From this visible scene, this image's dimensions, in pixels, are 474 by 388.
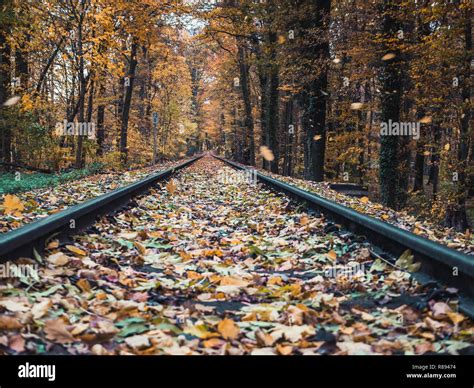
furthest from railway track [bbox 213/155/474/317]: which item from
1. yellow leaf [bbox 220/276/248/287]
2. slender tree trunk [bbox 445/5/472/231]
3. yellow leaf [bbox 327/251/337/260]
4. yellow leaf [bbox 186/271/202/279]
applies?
slender tree trunk [bbox 445/5/472/231]

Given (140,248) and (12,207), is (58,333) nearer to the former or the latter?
(140,248)

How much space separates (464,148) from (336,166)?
11.5 meters

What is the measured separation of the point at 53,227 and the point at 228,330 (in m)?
2.42

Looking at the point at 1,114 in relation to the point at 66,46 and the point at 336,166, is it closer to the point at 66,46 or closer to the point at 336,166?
the point at 66,46

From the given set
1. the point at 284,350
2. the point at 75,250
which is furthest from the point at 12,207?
the point at 284,350

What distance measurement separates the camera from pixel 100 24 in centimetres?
1545

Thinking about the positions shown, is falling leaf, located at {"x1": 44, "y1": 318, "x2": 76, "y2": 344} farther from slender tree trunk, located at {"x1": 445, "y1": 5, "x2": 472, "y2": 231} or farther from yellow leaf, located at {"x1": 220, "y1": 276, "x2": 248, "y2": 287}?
slender tree trunk, located at {"x1": 445, "y1": 5, "x2": 472, "y2": 231}

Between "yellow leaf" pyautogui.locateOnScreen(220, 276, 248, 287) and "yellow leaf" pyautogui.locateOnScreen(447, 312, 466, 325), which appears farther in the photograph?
"yellow leaf" pyautogui.locateOnScreen(220, 276, 248, 287)

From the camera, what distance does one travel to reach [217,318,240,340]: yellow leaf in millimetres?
2402

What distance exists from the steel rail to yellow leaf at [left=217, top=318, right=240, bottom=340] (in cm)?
171

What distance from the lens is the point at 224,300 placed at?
3098 mm
